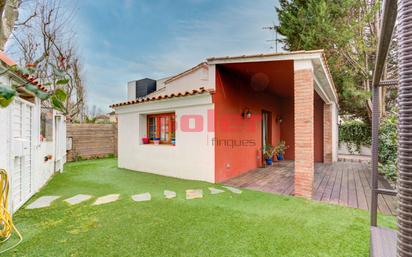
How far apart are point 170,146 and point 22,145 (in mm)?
4200

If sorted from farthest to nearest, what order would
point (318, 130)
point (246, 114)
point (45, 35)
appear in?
1. point (45, 35)
2. point (318, 130)
3. point (246, 114)

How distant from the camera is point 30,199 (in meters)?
5.31

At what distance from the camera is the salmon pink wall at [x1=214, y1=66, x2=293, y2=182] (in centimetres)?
697

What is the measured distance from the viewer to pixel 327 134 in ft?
35.6

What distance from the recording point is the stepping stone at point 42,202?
15.8ft

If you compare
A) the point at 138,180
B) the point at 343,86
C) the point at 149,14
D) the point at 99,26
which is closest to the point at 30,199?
the point at 138,180

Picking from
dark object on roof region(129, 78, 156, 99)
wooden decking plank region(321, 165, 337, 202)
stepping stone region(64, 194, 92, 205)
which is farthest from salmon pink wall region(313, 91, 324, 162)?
dark object on roof region(129, 78, 156, 99)

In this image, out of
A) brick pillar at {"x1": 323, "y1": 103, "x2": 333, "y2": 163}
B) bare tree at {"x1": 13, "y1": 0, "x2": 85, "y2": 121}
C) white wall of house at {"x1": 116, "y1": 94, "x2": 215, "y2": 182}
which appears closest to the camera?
white wall of house at {"x1": 116, "y1": 94, "x2": 215, "y2": 182}

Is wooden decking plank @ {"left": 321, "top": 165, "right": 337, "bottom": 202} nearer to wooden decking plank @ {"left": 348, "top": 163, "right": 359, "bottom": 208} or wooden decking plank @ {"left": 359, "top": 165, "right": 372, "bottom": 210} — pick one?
wooden decking plank @ {"left": 348, "top": 163, "right": 359, "bottom": 208}

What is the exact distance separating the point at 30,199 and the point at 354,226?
7.12 m

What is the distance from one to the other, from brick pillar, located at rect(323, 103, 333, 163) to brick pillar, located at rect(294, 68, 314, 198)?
6549mm

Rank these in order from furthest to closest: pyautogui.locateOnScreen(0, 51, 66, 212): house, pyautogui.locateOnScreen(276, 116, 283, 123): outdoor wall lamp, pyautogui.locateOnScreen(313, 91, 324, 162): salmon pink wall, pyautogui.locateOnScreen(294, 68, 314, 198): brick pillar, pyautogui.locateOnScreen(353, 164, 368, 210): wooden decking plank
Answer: pyautogui.locateOnScreen(276, 116, 283, 123): outdoor wall lamp < pyautogui.locateOnScreen(313, 91, 324, 162): salmon pink wall < pyautogui.locateOnScreen(294, 68, 314, 198): brick pillar < pyautogui.locateOnScreen(353, 164, 368, 210): wooden decking plank < pyautogui.locateOnScreen(0, 51, 66, 212): house

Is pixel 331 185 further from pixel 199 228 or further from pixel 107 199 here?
pixel 107 199

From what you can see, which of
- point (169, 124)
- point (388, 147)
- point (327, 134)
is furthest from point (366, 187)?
point (169, 124)
